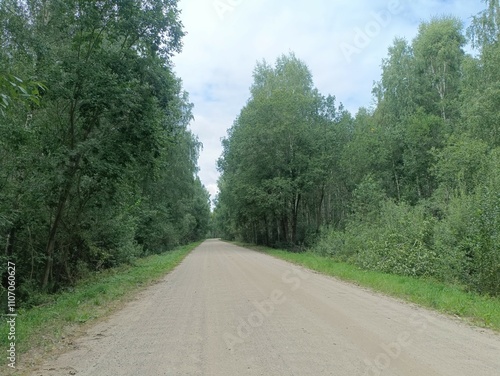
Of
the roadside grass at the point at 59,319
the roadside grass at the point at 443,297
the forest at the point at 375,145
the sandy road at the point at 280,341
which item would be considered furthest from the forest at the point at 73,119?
the forest at the point at 375,145

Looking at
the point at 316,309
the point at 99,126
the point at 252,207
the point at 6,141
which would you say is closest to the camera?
the point at 316,309

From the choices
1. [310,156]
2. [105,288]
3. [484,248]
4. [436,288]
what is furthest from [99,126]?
[310,156]

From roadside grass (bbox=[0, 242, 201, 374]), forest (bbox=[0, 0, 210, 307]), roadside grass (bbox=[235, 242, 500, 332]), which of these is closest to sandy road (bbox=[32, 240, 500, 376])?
roadside grass (bbox=[0, 242, 201, 374])

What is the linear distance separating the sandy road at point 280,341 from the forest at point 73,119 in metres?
5.99

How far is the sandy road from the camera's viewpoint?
4.92 metres

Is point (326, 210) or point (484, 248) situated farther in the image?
point (326, 210)

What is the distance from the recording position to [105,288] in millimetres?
12750

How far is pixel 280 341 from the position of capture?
601 centimetres

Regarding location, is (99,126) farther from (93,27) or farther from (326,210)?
(326,210)

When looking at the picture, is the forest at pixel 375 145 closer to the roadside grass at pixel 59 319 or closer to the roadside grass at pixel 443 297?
the roadside grass at pixel 443 297

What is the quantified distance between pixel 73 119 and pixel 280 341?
11.5 meters

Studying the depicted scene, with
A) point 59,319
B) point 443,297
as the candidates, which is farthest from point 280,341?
point 443,297

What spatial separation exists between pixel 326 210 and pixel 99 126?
34322 millimetres

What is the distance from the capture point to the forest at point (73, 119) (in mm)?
12406
